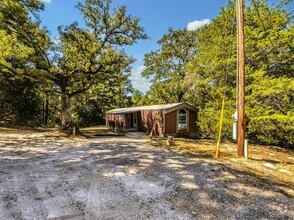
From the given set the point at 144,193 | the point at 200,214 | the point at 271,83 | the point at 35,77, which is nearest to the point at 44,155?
the point at 144,193

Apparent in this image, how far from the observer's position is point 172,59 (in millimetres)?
25797

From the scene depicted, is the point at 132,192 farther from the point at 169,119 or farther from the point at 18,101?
the point at 18,101

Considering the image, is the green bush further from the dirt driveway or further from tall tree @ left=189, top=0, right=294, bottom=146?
the dirt driveway

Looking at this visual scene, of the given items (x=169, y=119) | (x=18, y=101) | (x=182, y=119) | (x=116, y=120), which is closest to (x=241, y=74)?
(x=169, y=119)

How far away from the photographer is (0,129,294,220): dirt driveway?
13.8 ft

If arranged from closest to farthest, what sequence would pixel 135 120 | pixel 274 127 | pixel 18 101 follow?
pixel 274 127
pixel 135 120
pixel 18 101

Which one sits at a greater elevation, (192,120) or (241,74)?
(241,74)

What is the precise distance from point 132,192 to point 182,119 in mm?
15332

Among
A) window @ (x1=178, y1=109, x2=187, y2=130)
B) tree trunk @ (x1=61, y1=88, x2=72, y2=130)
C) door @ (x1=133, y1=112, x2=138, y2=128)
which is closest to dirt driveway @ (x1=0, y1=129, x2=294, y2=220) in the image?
tree trunk @ (x1=61, y1=88, x2=72, y2=130)

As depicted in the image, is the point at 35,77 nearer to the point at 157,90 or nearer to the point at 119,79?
the point at 119,79

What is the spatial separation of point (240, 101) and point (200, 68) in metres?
8.86

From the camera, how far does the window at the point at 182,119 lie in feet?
65.1

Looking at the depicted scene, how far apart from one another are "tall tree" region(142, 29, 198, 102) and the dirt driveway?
17.9 metres

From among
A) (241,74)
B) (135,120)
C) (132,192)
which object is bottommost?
(132,192)
